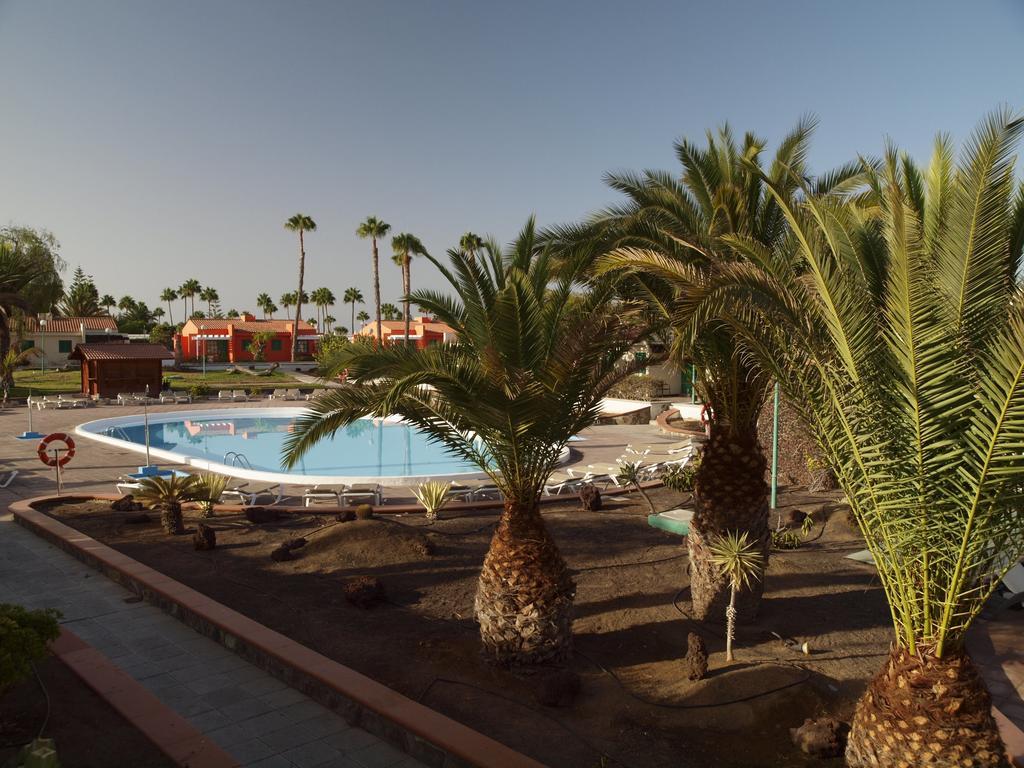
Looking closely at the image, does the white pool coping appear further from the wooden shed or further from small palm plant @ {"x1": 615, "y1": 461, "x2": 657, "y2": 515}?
the wooden shed

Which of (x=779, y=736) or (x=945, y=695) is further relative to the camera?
(x=779, y=736)

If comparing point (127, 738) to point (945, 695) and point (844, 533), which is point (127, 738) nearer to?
point (945, 695)

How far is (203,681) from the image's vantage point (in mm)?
6672

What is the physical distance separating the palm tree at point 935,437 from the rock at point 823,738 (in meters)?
0.33

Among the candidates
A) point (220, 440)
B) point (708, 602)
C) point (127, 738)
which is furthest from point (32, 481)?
point (708, 602)

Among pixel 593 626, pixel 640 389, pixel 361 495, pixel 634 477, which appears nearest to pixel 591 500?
pixel 634 477

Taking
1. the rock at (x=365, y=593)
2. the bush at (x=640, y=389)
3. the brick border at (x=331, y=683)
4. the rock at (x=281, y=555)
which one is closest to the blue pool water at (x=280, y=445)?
the bush at (x=640, y=389)

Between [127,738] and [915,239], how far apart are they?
259 inches

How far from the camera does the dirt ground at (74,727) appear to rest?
5.19 m

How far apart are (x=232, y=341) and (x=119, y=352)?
2946cm

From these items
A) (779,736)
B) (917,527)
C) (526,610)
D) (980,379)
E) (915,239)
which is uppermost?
(915,239)

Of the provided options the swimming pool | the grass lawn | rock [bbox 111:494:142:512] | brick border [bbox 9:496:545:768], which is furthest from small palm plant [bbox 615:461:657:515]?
the grass lawn

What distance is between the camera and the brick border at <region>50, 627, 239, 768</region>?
5.16m

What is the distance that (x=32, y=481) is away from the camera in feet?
54.6
